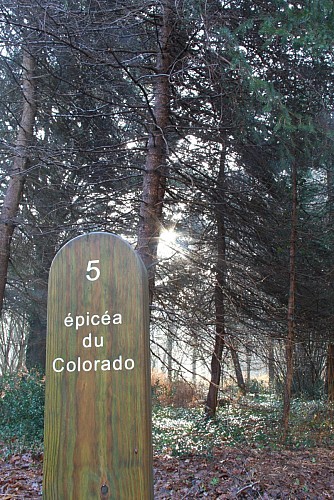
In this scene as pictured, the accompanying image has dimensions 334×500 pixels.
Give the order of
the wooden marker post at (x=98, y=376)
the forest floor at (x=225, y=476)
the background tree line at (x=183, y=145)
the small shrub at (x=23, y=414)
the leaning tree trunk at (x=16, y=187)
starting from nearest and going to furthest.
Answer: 1. the wooden marker post at (x=98, y=376)
2. the forest floor at (x=225, y=476)
3. the background tree line at (x=183, y=145)
4. the small shrub at (x=23, y=414)
5. the leaning tree trunk at (x=16, y=187)

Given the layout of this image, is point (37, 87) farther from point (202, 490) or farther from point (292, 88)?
point (202, 490)

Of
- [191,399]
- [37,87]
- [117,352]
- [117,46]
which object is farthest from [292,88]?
[191,399]

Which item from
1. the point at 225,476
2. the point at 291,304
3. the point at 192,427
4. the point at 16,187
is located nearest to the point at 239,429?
the point at 192,427

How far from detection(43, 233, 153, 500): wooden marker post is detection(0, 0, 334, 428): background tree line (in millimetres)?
3946

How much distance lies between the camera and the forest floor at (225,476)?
17.7ft

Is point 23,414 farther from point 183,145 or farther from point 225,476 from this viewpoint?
point 183,145

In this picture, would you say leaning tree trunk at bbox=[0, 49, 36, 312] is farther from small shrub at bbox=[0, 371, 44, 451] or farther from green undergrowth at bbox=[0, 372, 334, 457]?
green undergrowth at bbox=[0, 372, 334, 457]

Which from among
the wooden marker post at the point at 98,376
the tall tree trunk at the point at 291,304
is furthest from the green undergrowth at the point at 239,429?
the wooden marker post at the point at 98,376

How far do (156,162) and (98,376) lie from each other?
5.17 metres

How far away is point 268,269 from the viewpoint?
10.2 meters

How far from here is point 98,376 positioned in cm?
237

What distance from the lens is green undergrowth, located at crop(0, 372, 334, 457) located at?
27.2 ft

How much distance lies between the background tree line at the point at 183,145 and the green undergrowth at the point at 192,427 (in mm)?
1098

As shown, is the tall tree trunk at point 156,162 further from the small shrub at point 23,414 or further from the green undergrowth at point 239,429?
the small shrub at point 23,414
